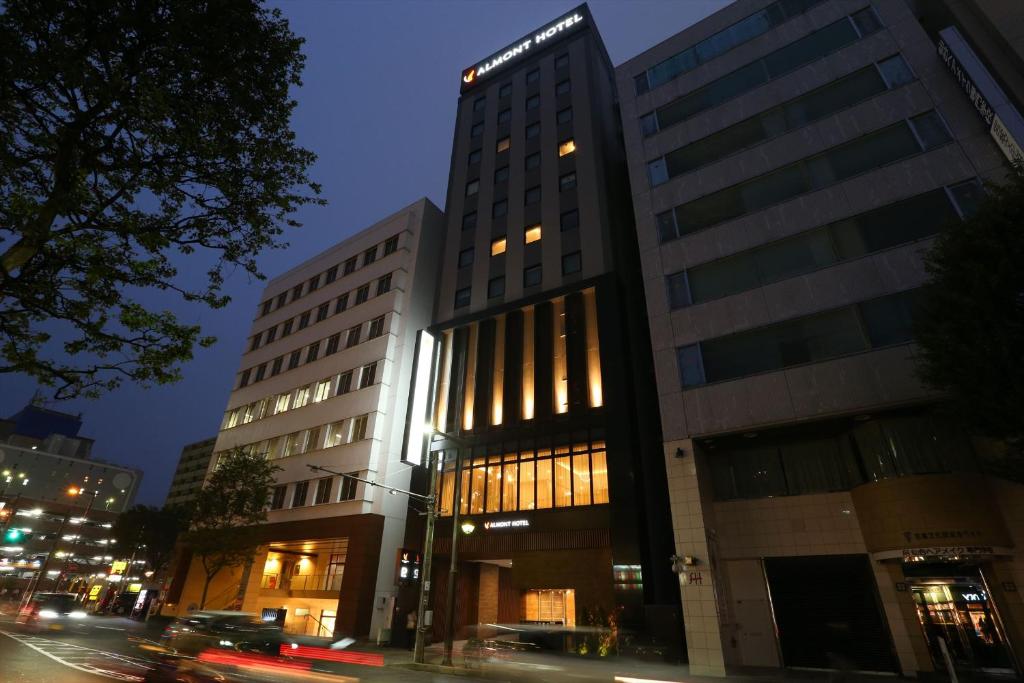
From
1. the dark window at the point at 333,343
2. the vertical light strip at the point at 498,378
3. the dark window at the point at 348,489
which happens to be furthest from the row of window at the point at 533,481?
the dark window at the point at 333,343

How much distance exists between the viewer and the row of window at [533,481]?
25828 mm

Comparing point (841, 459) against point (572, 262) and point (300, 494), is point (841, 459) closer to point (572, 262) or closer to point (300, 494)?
point (572, 262)

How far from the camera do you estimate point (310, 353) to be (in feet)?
141

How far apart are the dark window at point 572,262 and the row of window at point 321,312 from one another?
48.2 feet

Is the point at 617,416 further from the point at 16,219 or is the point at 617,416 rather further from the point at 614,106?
the point at 614,106

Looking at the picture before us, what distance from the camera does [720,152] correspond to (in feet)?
84.9

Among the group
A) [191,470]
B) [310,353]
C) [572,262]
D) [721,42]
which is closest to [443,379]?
[572,262]

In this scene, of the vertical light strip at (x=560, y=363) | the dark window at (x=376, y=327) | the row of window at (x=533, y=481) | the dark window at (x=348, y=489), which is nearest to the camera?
the row of window at (x=533, y=481)

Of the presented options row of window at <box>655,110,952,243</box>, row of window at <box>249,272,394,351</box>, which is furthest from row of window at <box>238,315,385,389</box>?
row of window at <box>655,110,952,243</box>

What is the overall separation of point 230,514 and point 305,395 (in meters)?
10.6

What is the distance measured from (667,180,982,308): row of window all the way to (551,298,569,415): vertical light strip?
7.70m

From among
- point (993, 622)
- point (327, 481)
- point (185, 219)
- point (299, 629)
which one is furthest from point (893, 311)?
point (299, 629)

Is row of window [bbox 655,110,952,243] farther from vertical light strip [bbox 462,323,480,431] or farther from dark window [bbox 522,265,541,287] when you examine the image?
vertical light strip [bbox 462,323,480,431]

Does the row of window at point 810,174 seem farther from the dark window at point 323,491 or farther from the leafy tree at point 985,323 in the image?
the dark window at point 323,491
